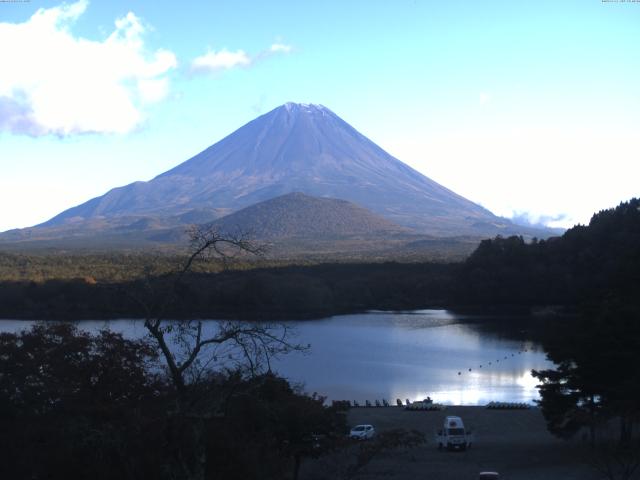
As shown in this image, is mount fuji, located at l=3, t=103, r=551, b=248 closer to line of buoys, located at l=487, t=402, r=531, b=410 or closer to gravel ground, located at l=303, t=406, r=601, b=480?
line of buoys, located at l=487, t=402, r=531, b=410

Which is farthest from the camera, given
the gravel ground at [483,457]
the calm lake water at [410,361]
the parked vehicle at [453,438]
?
the calm lake water at [410,361]

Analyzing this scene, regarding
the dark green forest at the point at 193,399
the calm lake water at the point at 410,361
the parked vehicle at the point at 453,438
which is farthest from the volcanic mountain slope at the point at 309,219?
the dark green forest at the point at 193,399

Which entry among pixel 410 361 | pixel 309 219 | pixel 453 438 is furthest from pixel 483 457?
pixel 309 219

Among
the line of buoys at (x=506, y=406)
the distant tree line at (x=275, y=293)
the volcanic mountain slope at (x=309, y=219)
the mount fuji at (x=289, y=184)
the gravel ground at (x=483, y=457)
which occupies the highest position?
the mount fuji at (x=289, y=184)

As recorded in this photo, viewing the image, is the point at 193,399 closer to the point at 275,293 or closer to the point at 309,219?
the point at 275,293

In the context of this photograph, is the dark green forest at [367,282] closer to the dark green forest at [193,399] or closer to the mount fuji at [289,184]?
the dark green forest at [193,399]

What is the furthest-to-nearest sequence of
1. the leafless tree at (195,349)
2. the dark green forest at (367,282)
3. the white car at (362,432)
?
the dark green forest at (367,282) → the white car at (362,432) → the leafless tree at (195,349)

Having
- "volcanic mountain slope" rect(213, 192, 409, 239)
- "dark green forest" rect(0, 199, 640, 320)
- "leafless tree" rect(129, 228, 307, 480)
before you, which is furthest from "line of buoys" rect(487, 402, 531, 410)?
"volcanic mountain slope" rect(213, 192, 409, 239)
